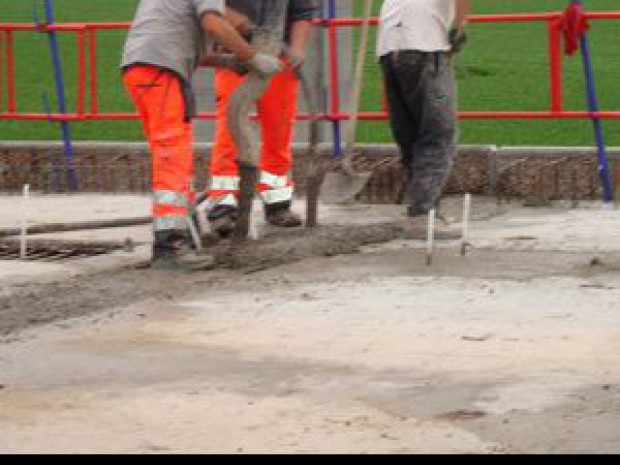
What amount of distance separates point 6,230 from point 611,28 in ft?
52.4

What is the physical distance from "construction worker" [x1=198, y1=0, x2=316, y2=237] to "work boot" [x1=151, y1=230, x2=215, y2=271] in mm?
1091

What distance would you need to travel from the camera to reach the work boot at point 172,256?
10328 millimetres

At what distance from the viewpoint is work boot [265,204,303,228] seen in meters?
12.0

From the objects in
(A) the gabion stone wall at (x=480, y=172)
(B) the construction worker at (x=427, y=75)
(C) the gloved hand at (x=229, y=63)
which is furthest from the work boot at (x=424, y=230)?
(A) the gabion stone wall at (x=480, y=172)

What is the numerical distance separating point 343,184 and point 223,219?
127 centimetres

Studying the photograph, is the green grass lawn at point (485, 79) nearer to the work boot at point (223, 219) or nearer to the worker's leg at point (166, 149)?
the work boot at point (223, 219)

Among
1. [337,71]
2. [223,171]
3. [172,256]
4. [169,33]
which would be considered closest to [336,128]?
[337,71]

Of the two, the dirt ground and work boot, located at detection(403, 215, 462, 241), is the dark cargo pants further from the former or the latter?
the dirt ground

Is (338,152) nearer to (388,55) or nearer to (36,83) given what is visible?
(388,55)

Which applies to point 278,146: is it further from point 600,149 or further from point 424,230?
point 600,149

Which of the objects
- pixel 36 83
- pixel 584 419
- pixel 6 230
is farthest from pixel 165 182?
pixel 36 83

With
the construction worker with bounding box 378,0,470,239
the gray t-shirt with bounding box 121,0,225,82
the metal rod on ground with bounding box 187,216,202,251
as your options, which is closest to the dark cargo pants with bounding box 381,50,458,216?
the construction worker with bounding box 378,0,470,239

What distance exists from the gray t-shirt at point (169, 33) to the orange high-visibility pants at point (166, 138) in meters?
0.06

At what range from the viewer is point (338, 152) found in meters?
14.1
